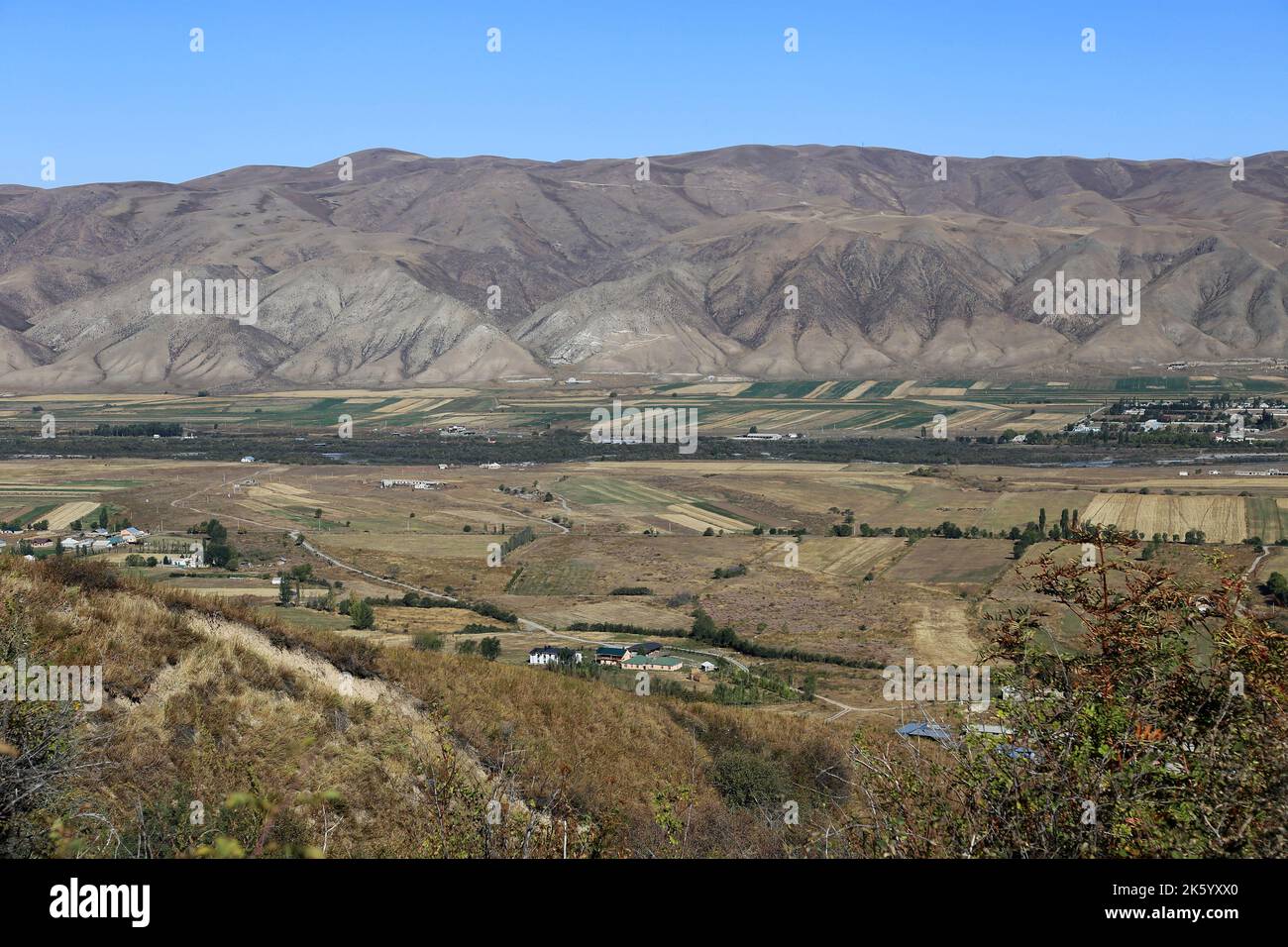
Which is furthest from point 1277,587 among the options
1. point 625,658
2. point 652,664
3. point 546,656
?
point 546,656

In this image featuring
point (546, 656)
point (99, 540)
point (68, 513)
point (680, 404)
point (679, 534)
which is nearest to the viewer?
point (546, 656)

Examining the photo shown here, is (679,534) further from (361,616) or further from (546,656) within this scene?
(361,616)

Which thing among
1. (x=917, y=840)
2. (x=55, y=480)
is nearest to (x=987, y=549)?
(x=917, y=840)

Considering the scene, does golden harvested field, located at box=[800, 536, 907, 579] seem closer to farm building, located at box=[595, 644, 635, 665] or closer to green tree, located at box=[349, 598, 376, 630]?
farm building, located at box=[595, 644, 635, 665]

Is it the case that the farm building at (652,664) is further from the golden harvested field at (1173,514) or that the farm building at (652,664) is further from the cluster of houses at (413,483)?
the cluster of houses at (413,483)

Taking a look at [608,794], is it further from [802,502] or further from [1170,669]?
[802,502]

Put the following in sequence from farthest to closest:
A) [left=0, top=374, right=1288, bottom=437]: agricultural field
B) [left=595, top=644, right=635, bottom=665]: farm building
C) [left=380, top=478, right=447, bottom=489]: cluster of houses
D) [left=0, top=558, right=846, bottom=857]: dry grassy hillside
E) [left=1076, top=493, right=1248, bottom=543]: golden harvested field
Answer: [left=0, top=374, right=1288, bottom=437]: agricultural field < [left=380, top=478, right=447, bottom=489]: cluster of houses < [left=1076, top=493, right=1248, bottom=543]: golden harvested field < [left=595, top=644, right=635, bottom=665]: farm building < [left=0, top=558, right=846, bottom=857]: dry grassy hillside

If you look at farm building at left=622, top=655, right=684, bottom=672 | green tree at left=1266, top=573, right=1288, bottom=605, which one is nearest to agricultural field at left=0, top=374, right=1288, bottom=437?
green tree at left=1266, top=573, right=1288, bottom=605

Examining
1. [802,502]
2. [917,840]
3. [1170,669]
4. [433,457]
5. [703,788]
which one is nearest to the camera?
[917,840]
